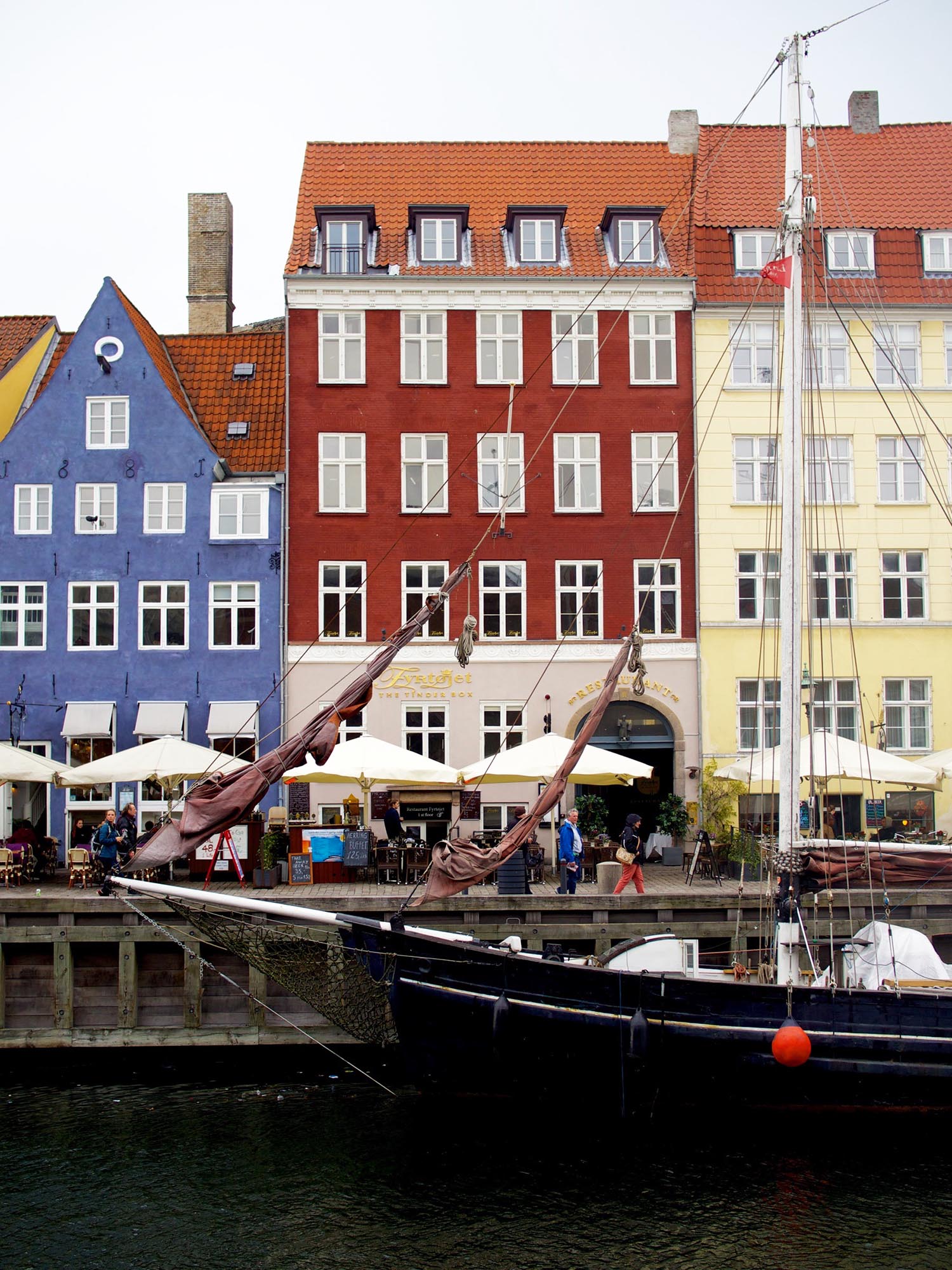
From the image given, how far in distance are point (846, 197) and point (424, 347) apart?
12.5m

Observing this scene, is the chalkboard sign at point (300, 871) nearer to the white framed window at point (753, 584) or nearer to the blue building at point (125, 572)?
the blue building at point (125, 572)

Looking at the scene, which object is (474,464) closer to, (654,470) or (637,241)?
(654,470)

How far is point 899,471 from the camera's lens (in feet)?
109

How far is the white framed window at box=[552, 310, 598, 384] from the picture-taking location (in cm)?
3303

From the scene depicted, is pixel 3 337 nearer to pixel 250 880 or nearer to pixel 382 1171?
pixel 250 880

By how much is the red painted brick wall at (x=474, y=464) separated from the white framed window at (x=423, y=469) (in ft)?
0.63

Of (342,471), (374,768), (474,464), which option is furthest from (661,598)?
(374,768)

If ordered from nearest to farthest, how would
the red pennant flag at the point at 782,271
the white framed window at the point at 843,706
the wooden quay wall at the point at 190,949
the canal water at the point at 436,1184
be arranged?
the canal water at the point at 436,1184, the red pennant flag at the point at 782,271, the wooden quay wall at the point at 190,949, the white framed window at the point at 843,706

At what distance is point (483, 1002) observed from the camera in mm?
18312

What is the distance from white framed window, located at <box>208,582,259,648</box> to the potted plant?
24.2ft

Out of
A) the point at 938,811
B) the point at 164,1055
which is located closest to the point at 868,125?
the point at 938,811

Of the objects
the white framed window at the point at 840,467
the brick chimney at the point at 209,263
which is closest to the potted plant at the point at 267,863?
the white framed window at the point at 840,467

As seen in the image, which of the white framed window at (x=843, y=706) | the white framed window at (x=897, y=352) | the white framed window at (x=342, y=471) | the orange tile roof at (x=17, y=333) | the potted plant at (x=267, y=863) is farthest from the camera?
the orange tile roof at (x=17, y=333)

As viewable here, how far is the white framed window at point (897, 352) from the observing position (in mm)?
33344
